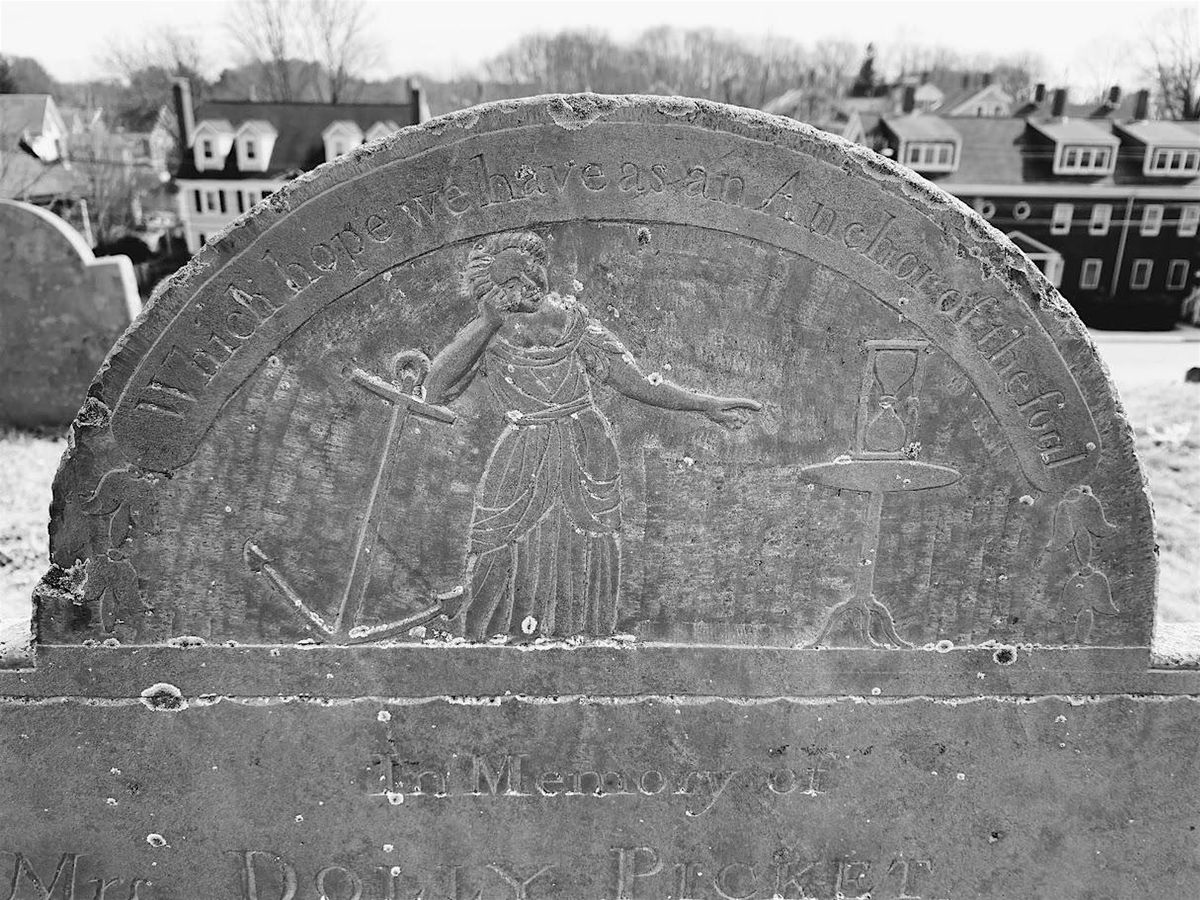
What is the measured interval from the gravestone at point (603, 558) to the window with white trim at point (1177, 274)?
1073 inches

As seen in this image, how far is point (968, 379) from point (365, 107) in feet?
93.7

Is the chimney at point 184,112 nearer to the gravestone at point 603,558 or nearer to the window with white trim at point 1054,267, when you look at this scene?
the window with white trim at point 1054,267

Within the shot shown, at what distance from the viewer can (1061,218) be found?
24.7 metres

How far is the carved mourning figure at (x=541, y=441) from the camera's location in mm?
2549

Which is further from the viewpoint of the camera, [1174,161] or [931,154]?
[1174,161]

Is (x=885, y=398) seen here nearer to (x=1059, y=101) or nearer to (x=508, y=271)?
(x=508, y=271)

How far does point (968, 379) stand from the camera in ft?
Result: 8.68

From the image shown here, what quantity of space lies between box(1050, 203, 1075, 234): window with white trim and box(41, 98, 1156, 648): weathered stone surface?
2535cm

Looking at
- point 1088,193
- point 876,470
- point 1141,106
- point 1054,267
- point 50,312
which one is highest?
point 1141,106

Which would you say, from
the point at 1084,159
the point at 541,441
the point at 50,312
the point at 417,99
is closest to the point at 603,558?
the point at 541,441

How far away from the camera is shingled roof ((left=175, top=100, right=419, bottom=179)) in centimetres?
2702

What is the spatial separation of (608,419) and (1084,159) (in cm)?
2735

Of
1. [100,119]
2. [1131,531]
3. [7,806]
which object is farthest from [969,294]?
[100,119]

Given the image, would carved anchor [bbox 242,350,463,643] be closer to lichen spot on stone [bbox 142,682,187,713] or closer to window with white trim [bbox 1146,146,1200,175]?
lichen spot on stone [bbox 142,682,187,713]
